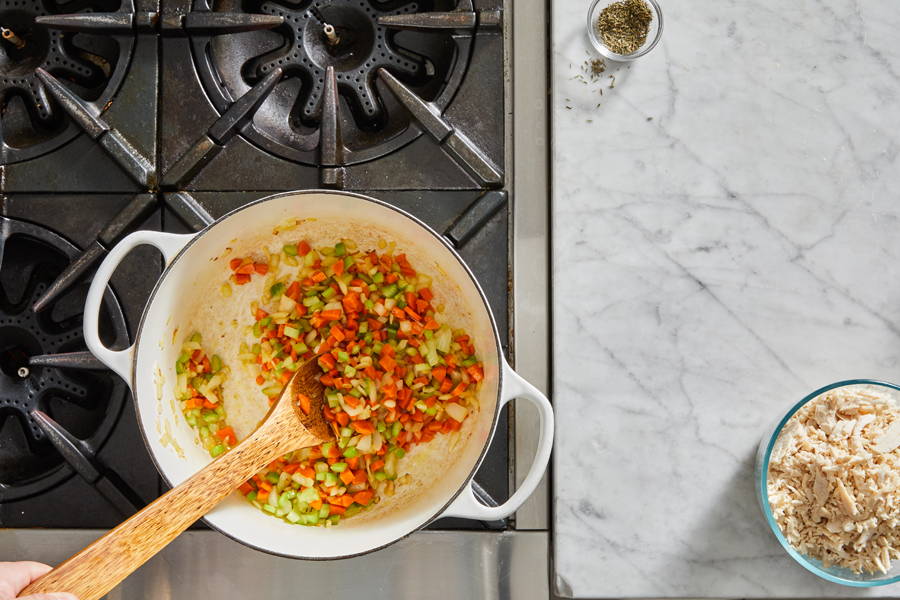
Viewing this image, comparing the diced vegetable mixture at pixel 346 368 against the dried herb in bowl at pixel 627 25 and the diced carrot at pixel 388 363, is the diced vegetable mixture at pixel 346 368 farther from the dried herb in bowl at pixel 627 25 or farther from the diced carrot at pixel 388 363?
the dried herb in bowl at pixel 627 25

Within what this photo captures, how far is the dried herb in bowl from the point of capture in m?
0.93

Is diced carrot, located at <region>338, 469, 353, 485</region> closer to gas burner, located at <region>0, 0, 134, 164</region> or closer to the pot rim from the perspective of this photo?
the pot rim

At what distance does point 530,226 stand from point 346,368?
30 cm

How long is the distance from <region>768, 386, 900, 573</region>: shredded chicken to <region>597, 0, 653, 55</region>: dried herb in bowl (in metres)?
0.50

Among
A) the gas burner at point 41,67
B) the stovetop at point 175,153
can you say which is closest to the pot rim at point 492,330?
the stovetop at point 175,153

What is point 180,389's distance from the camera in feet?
3.05

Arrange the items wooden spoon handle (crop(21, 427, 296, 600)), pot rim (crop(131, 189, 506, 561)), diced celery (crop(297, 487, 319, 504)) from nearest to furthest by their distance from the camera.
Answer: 1. wooden spoon handle (crop(21, 427, 296, 600))
2. pot rim (crop(131, 189, 506, 561))
3. diced celery (crop(297, 487, 319, 504))

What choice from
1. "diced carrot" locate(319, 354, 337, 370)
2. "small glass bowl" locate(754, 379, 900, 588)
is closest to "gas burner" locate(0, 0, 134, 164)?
"diced carrot" locate(319, 354, 337, 370)

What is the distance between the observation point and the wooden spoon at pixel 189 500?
689mm

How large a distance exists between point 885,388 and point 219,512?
2.63 ft

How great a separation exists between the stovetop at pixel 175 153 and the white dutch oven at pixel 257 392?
0.06m

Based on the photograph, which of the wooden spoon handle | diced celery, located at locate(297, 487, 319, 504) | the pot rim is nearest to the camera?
the wooden spoon handle

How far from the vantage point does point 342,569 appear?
93cm

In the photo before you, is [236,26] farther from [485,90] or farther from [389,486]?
[389,486]
